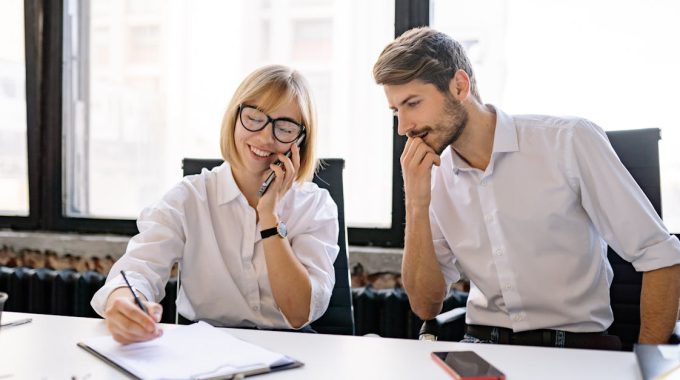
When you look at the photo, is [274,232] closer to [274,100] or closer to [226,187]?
[226,187]

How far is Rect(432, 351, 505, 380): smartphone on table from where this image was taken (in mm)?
998

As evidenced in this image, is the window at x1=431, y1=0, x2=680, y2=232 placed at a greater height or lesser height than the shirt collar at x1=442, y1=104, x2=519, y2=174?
greater

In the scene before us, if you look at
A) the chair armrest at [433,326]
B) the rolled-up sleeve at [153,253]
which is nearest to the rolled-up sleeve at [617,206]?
the chair armrest at [433,326]

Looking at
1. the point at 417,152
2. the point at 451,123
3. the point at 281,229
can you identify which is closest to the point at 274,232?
the point at 281,229

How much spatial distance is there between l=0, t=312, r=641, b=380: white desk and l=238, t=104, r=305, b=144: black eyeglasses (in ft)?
2.07

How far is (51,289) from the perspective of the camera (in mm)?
2604

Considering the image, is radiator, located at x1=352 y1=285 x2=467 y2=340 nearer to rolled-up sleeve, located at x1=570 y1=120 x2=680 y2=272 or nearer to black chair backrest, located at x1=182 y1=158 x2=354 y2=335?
black chair backrest, located at x1=182 y1=158 x2=354 y2=335

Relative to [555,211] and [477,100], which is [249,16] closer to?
[477,100]

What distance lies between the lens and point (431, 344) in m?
1.22

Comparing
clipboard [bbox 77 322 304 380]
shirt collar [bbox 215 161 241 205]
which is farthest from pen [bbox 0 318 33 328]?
shirt collar [bbox 215 161 241 205]

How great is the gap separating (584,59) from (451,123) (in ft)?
2.80

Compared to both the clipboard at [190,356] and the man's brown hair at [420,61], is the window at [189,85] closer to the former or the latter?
the man's brown hair at [420,61]

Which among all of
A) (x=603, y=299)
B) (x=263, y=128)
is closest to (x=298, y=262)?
(x=263, y=128)

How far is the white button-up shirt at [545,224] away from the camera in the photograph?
1.61 metres
